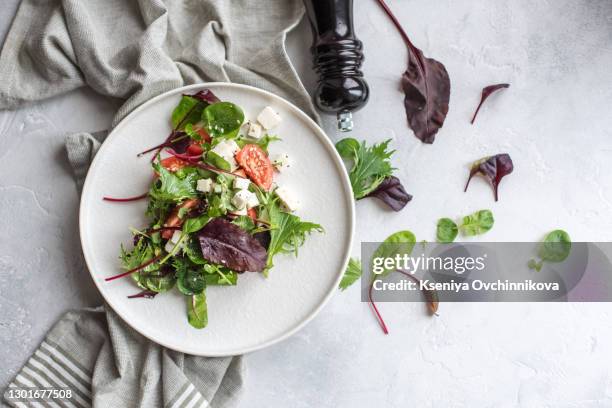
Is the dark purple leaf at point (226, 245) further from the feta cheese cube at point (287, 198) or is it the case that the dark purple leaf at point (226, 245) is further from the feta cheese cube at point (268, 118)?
the feta cheese cube at point (268, 118)

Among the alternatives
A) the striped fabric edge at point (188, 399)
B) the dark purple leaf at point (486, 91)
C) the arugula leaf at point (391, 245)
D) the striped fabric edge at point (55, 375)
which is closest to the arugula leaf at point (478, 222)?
the arugula leaf at point (391, 245)

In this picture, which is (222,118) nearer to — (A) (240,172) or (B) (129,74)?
(A) (240,172)

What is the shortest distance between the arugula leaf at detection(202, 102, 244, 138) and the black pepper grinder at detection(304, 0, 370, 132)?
241 millimetres

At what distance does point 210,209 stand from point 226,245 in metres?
0.10

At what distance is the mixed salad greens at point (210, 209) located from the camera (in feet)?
4.62

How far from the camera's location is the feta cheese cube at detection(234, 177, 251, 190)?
143cm

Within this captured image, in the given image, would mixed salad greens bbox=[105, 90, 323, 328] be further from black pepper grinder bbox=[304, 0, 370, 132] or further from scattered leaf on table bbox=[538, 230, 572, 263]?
scattered leaf on table bbox=[538, 230, 572, 263]

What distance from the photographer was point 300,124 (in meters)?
1.54

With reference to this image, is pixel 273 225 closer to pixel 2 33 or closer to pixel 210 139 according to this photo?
pixel 210 139

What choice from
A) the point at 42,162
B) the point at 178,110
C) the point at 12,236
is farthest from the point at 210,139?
the point at 12,236

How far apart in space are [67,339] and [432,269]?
111 centimetres

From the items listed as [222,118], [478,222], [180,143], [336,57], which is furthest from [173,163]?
[478,222]

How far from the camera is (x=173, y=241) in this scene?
1420mm

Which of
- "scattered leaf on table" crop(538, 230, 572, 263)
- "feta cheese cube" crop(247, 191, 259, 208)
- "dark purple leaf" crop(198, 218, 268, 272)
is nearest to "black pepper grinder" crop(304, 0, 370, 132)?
"feta cheese cube" crop(247, 191, 259, 208)
